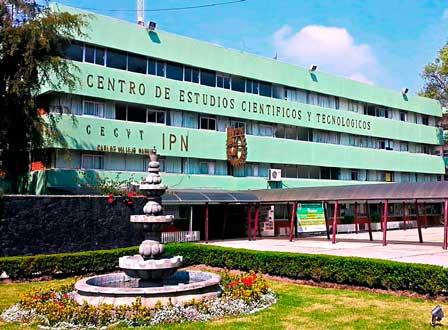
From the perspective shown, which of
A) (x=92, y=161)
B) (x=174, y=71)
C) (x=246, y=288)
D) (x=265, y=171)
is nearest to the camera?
(x=246, y=288)

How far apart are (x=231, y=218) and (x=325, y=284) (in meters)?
21.0

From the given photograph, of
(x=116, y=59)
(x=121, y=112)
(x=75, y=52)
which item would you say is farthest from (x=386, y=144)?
(x=75, y=52)

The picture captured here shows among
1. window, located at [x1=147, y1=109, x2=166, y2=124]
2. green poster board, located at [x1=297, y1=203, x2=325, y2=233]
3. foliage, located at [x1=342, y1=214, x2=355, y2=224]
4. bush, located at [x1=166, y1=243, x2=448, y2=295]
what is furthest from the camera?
foliage, located at [x1=342, y1=214, x2=355, y2=224]

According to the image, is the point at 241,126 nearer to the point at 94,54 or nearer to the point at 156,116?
the point at 156,116

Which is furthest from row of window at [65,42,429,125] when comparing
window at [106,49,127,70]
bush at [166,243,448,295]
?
bush at [166,243,448,295]

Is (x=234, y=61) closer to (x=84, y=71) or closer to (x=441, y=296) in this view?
(x=84, y=71)

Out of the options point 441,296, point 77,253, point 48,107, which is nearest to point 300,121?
point 48,107

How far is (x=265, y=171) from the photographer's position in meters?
37.0

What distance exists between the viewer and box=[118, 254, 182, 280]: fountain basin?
38.2 feet

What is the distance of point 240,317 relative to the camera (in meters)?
10.7

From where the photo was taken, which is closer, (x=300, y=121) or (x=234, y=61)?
(x=234, y=61)

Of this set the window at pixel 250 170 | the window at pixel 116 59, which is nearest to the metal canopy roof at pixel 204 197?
the window at pixel 250 170

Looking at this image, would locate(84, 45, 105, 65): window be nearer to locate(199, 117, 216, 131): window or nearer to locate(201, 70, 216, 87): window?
locate(201, 70, 216, 87): window

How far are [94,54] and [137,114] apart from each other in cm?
441
